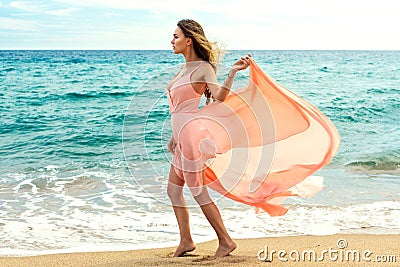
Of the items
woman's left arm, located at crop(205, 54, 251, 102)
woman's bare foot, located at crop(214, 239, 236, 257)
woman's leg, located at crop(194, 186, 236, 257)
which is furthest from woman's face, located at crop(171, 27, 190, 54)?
woman's bare foot, located at crop(214, 239, 236, 257)

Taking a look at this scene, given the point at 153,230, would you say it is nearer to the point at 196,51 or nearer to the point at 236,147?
the point at 236,147

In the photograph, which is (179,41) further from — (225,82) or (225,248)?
(225,248)

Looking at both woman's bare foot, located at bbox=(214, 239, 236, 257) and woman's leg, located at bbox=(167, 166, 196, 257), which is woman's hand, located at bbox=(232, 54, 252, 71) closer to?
woman's leg, located at bbox=(167, 166, 196, 257)

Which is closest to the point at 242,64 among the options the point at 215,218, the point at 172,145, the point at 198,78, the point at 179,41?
the point at 198,78

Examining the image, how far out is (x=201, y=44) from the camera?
3.81m

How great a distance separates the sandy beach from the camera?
152 inches

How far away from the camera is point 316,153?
159 inches

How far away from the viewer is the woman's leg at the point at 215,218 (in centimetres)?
385

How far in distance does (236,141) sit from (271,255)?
870 mm

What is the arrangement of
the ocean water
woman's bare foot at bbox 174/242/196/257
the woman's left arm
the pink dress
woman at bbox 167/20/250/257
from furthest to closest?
1. the ocean water
2. woman's bare foot at bbox 174/242/196/257
3. the pink dress
4. woman at bbox 167/20/250/257
5. the woman's left arm

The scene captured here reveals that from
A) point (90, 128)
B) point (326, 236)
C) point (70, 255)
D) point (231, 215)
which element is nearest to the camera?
point (70, 255)

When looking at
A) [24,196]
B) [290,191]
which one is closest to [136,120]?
[290,191]

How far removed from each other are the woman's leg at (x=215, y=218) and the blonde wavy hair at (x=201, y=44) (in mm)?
698

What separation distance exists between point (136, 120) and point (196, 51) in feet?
3.71
